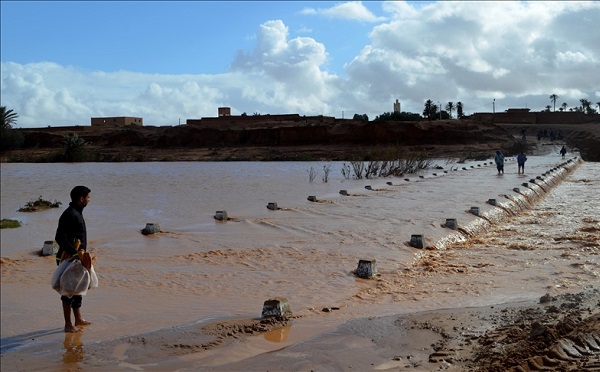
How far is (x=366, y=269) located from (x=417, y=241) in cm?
224

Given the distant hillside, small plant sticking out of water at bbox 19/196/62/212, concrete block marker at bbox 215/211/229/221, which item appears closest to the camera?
concrete block marker at bbox 215/211/229/221

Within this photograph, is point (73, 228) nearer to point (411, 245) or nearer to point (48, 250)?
point (48, 250)

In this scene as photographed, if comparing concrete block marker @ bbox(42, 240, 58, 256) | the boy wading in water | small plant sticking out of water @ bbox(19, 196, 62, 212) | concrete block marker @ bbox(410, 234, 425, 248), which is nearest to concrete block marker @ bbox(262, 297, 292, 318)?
the boy wading in water

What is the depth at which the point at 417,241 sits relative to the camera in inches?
390

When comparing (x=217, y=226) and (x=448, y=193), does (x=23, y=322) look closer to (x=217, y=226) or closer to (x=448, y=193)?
(x=217, y=226)

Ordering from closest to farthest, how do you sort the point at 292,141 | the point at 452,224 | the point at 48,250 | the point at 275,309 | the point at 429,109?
the point at 275,309 < the point at 48,250 < the point at 452,224 < the point at 292,141 < the point at 429,109

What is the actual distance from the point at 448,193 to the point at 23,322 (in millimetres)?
13737

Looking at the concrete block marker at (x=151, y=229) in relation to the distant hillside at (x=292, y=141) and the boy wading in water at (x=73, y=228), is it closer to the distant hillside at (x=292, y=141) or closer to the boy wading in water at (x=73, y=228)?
the boy wading in water at (x=73, y=228)

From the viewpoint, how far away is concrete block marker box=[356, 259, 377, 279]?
25.8 feet

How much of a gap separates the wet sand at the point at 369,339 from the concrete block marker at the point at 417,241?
2.47 metres

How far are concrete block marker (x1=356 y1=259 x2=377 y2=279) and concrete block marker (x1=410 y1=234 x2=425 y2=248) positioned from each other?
2.04m

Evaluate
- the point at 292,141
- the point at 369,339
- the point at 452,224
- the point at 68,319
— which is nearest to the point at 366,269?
the point at 369,339

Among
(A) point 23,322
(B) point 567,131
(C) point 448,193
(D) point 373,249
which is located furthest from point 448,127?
(A) point 23,322

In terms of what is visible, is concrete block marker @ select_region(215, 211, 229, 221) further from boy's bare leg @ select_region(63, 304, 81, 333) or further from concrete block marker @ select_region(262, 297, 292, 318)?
boy's bare leg @ select_region(63, 304, 81, 333)
